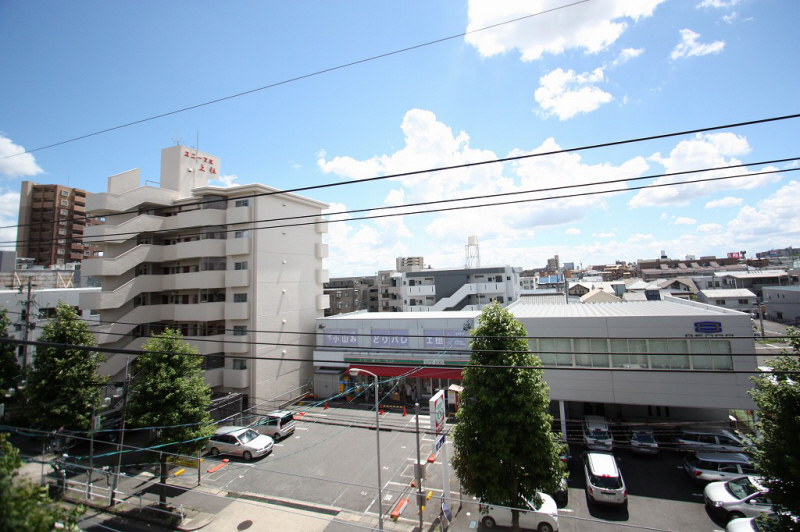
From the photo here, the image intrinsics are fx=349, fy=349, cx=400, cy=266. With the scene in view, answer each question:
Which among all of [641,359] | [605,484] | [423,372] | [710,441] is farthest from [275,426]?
[710,441]

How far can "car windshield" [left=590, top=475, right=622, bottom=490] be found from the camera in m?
11.5

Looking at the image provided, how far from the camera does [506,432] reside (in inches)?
384

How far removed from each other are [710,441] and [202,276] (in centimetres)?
2666

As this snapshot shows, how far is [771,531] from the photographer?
6.99 meters

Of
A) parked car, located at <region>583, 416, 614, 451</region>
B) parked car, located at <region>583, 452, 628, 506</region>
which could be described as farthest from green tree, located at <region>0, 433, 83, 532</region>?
parked car, located at <region>583, 416, 614, 451</region>

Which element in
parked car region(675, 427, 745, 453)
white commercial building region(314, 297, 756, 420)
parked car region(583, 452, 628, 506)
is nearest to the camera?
parked car region(583, 452, 628, 506)

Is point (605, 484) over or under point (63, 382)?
under

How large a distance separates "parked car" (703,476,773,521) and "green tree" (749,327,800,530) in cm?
396

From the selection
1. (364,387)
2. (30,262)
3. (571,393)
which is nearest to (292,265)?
(364,387)

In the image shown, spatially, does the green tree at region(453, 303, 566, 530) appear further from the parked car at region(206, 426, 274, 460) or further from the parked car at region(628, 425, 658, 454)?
the parked car at region(206, 426, 274, 460)

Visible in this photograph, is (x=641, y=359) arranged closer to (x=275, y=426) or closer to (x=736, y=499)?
(x=736, y=499)

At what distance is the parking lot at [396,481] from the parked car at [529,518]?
59 cm

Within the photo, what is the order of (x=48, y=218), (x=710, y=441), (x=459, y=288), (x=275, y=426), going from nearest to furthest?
(x=710, y=441) < (x=275, y=426) < (x=459, y=288) < (x=48, y=218)

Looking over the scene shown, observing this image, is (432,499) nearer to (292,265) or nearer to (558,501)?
(558,501)
